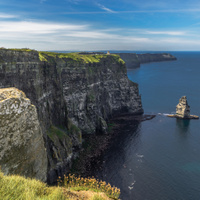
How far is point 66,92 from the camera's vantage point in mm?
77062

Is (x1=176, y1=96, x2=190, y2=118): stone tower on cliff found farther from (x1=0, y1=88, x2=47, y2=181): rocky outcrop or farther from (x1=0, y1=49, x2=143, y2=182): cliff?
(x1=0, y1=88, x2=47, y2=181): rocky outcrop

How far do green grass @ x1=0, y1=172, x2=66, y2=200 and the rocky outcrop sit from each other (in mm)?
6659

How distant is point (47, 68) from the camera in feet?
209

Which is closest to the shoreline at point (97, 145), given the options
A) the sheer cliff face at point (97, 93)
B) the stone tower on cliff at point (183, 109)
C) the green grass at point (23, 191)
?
the sheer cliff face at point (97, 93)

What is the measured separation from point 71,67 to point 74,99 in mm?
13665

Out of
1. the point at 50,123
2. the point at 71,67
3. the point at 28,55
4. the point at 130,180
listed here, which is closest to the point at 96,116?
the point at 71,67

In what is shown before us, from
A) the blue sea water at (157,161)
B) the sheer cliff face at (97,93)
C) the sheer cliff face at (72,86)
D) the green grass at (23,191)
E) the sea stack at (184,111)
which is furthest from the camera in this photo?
the sea stack at (184,111)

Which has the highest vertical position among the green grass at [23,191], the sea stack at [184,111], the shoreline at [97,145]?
the green grass at [23,191]

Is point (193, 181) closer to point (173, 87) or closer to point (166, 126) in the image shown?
point (166, 126)

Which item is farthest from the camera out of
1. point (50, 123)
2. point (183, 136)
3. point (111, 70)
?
point (111, 70)

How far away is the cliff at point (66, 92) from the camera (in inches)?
2022

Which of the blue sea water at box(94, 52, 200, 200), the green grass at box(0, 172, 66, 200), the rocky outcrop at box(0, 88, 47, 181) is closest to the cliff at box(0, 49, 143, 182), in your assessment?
the blue sea water at box(94, 52, 200, 200)

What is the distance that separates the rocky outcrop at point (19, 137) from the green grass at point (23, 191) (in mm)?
6659

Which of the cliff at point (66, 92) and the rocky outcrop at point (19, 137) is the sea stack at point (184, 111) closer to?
the cliff at point (66, 92)
